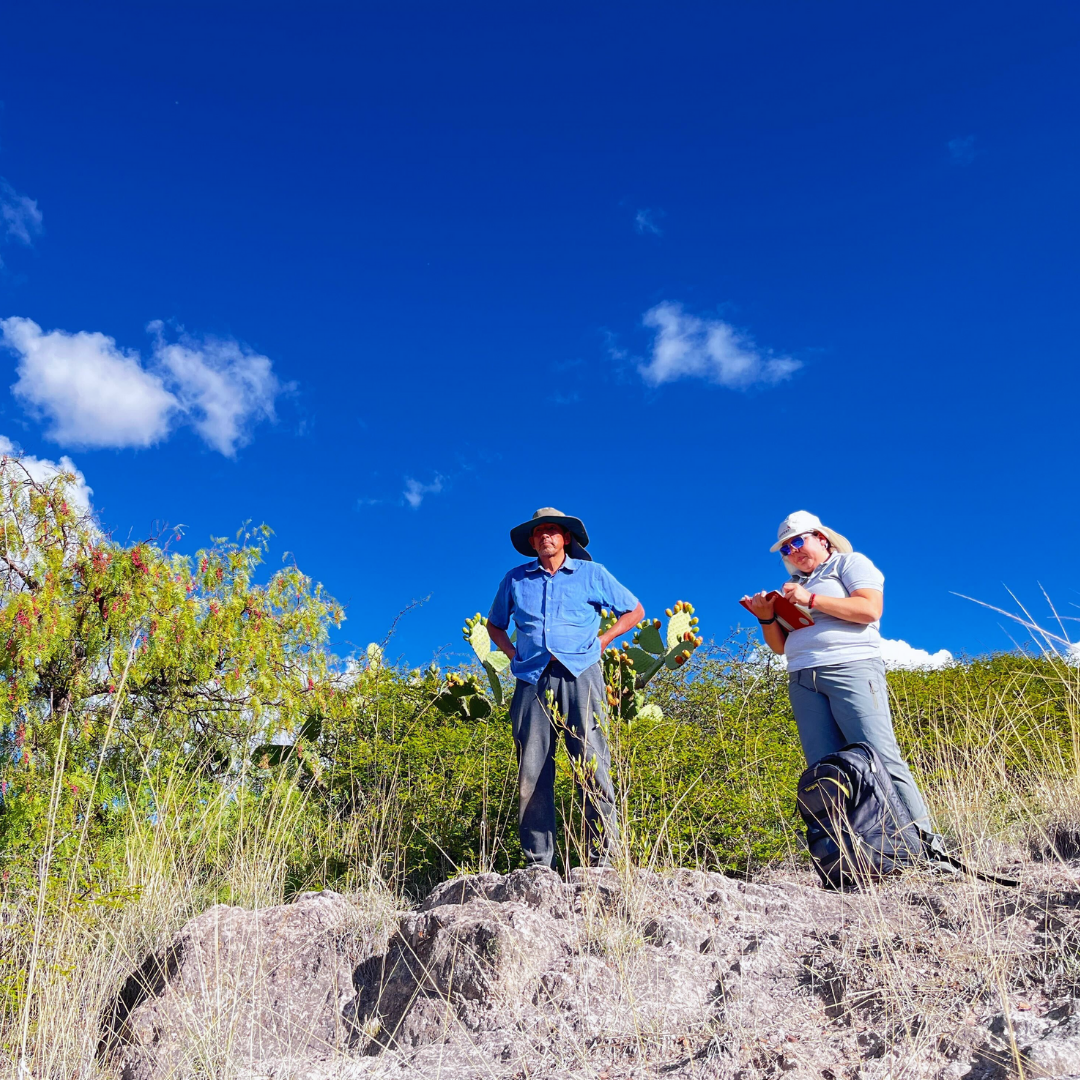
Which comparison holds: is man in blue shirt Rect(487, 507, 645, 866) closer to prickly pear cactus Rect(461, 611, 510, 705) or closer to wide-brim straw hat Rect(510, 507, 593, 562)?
wide-brim straw hat Rect(510, 507, 593, 562)

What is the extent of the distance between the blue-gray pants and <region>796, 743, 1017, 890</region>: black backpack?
103 mm

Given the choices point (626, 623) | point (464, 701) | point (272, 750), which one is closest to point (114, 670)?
point (272, 750)

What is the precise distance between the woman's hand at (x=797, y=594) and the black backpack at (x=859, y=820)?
2.12 ft

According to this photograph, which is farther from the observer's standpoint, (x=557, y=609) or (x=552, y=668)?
(x=557, y=609)

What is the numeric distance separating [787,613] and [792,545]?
356 millimetres

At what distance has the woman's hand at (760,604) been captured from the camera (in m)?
4.02

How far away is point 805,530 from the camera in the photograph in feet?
13.7

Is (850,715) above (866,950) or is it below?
above

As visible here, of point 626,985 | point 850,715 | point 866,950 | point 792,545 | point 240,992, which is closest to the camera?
point 626,985

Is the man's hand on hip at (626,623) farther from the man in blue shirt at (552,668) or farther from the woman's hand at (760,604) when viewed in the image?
the woman's hand at (760,604)

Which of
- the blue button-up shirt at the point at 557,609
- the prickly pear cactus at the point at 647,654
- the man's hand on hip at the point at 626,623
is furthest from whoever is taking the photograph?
the prickly pear cactus at the point at 647,654

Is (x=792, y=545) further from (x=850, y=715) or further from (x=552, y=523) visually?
(x=552, y=523)

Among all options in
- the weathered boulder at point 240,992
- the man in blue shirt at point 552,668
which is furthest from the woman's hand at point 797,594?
the weathered boulder at point 240,992

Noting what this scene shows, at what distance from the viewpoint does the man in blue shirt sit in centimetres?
436
